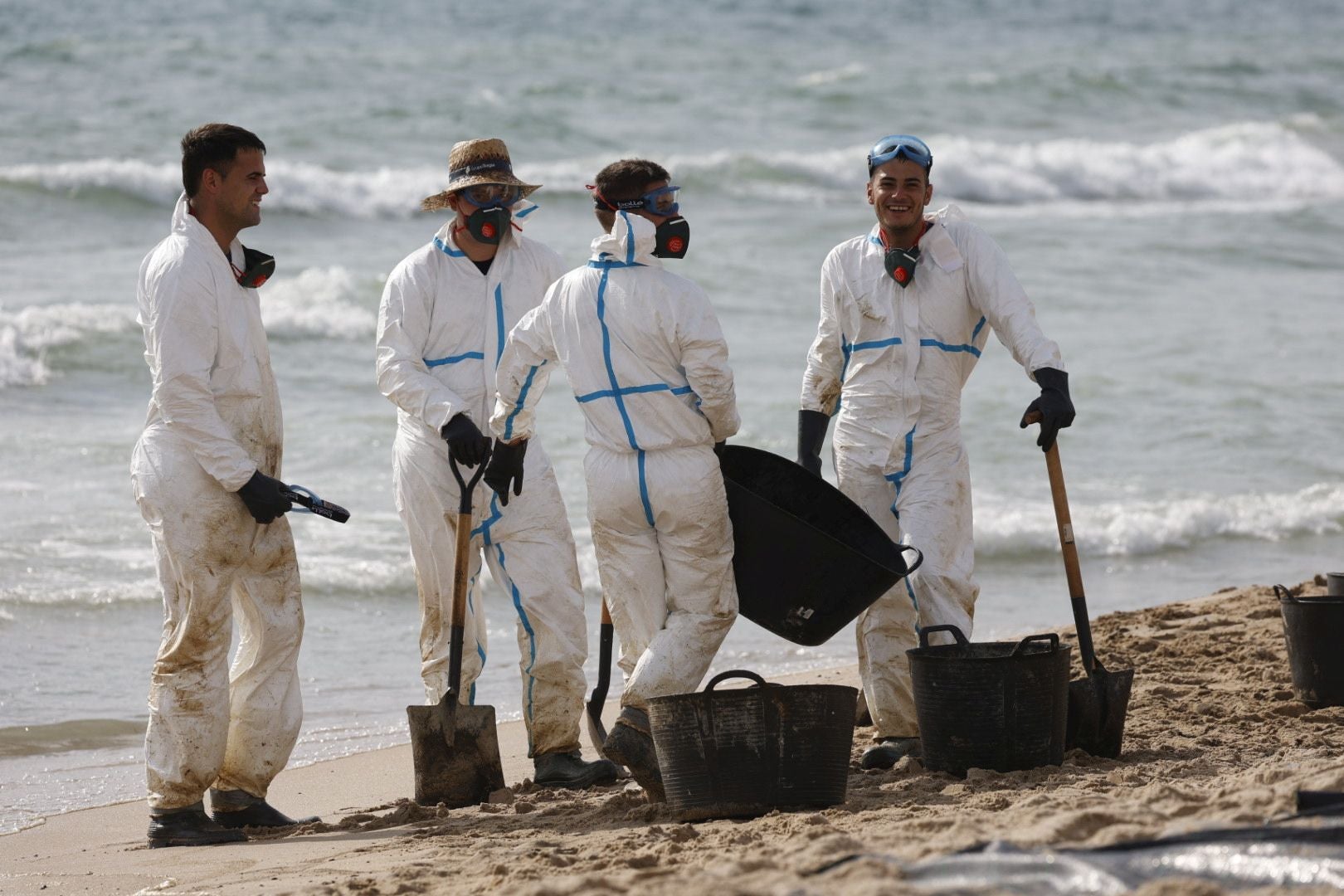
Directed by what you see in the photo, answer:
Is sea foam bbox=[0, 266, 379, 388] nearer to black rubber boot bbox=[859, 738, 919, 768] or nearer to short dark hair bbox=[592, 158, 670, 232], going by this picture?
short dark hair bbox=[592, 158, 670, 232]

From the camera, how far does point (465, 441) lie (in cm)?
522

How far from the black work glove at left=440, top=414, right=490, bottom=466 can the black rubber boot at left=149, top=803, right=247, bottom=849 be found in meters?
1.29

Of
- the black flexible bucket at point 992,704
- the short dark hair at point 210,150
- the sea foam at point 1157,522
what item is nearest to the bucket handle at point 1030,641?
the black flexible bucket at point 992,704

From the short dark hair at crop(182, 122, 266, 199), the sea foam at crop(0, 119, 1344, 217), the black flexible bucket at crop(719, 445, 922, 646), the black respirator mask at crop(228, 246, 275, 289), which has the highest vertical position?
the sea foam at crop(0, 119, 1344, 217)

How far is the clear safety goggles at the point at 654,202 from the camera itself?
5.10 meters

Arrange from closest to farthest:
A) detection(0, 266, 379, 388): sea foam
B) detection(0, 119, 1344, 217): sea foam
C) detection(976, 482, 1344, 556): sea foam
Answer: detection(976, 482, 1344, 556): sea foam
detection(0, 266, 379, 388): sea foam
detection(0, 119, 1344, 217): sea foam

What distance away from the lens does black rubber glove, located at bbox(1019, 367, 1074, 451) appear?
5.19 meters

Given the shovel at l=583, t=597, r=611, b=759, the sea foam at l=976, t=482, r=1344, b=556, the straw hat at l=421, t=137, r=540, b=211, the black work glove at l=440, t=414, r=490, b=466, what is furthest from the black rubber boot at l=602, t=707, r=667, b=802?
the sea foam at l=976, t=482, r=1344, b=556

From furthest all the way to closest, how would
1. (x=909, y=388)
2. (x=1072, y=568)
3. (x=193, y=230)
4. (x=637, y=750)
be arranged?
(x=909, y=388) < (x=1072, y=568) < (x=193, y=230) < (x=637, y=750)

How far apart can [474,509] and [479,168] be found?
3.60 feet

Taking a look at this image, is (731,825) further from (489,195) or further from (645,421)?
(489,195)

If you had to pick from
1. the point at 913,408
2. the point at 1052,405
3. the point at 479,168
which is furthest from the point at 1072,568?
the point at 479,168

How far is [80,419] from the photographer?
12266 mm

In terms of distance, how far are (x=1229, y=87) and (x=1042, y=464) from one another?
23.2 meters
